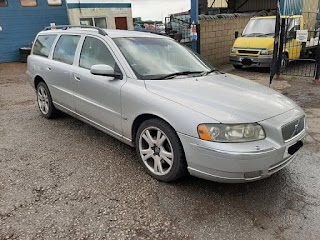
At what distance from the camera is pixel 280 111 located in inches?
118

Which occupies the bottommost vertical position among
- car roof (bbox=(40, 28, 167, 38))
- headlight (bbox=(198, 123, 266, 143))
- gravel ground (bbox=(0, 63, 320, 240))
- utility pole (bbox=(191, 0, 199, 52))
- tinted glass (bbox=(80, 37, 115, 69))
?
gravel ground (bbox=(0, 63, 320, 240))

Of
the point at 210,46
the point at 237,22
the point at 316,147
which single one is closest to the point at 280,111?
the point at 316,147

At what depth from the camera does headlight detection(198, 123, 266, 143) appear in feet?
8.76

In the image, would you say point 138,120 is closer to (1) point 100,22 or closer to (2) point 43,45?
(2) point 43,45

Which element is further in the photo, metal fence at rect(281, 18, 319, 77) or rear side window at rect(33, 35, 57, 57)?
metal fence at rect(281, 18, 319, 77)

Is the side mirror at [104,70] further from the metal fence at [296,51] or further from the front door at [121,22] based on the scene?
the front door at [121,22]

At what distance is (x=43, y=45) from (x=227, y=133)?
13.2 feet

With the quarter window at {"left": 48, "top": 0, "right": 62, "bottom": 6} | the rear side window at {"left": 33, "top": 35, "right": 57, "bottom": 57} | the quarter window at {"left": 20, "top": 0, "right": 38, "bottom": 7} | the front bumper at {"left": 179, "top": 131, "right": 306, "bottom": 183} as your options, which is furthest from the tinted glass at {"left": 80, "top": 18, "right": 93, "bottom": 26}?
the front bumper at {"left": 179, "top": 131, "right": 306, "bottom": 183}

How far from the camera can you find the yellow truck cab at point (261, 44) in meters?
10.0

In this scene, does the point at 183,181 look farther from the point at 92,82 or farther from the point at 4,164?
the point at 4,164

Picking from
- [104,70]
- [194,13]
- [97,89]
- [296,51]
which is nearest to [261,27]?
[296,51]

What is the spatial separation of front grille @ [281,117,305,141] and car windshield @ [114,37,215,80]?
1.37 meters

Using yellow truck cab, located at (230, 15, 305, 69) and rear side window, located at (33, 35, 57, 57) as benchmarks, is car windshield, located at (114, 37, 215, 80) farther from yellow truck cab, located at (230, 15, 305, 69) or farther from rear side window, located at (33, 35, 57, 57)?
yellow truck cab, located at (230, 15, 305, 69)

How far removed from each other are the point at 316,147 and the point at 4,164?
4.19 metres
